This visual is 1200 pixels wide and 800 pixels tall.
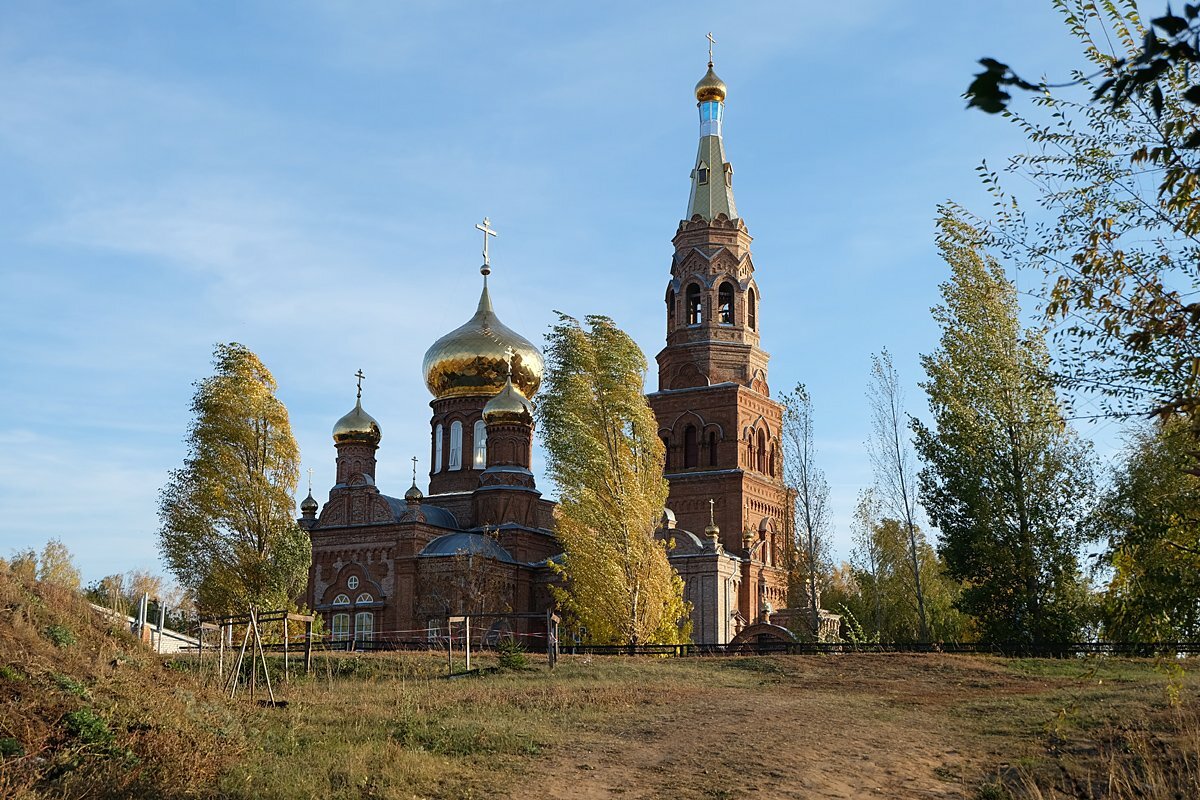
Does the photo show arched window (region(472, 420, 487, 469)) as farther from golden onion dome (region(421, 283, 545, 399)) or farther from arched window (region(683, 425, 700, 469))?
arched window (region(683, 425, 700, 469))

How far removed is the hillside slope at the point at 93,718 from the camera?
1008 centimetres

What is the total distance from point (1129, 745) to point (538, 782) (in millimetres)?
6094

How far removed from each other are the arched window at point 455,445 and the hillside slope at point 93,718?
2638 cm

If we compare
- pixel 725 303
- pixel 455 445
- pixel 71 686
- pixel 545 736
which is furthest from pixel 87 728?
pixel 455 445

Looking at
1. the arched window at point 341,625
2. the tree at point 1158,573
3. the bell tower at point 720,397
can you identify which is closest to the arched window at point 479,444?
the bell tower at point 720,397

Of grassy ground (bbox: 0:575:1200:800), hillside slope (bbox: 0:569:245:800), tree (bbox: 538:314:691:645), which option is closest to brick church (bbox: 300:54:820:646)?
tree (bbox: 538:314:691:645)

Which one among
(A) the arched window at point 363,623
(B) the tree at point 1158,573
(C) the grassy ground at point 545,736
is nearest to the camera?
(B) the tree at point 1158,573

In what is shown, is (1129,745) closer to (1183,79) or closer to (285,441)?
(1183,79)

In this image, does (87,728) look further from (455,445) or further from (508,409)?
(455,445)

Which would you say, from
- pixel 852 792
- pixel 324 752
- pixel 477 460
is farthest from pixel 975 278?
pixel 477 460

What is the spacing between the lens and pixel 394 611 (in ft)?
114

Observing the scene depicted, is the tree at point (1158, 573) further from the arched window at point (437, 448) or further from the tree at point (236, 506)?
the arched window at point (437, 448)

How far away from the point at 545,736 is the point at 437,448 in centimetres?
2892

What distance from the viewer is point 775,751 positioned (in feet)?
41.3
